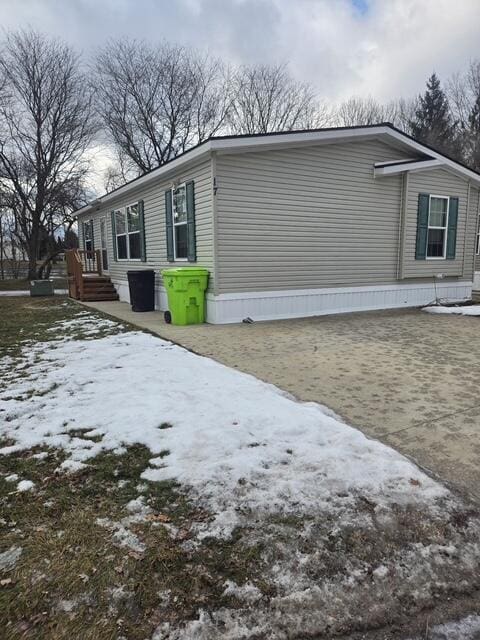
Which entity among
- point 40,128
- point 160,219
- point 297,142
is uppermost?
point 40,128

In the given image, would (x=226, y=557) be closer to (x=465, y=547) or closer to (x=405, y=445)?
(x=465, y=547)

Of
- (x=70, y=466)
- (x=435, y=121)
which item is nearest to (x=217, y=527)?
(x=70, y=466)

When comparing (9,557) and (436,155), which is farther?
(436,155)

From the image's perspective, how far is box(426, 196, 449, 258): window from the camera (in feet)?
33.4

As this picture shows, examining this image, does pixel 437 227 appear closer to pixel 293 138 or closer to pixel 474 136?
pixel 293 138

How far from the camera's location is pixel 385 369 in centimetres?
462

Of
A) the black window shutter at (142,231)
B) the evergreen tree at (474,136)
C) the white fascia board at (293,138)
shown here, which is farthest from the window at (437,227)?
the evergreen tree at (474,136)

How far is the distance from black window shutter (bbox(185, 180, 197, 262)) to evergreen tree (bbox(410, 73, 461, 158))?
23156 mm

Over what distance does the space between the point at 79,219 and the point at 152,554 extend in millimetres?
17210

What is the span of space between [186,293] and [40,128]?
1801 centimetres

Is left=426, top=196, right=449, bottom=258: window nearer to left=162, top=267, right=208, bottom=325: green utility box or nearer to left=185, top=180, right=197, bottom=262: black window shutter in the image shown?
left=185, top=180, right=197, bottom=262: black window shutter

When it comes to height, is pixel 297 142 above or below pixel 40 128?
below

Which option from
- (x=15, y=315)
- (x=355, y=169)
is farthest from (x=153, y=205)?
(x=355, y=169)

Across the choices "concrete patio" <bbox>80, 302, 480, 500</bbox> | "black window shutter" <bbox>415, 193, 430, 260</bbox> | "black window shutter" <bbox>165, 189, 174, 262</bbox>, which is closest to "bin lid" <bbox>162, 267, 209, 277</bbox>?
"concrete patio" <bbox>80, 302, 480, 500</bbox>
